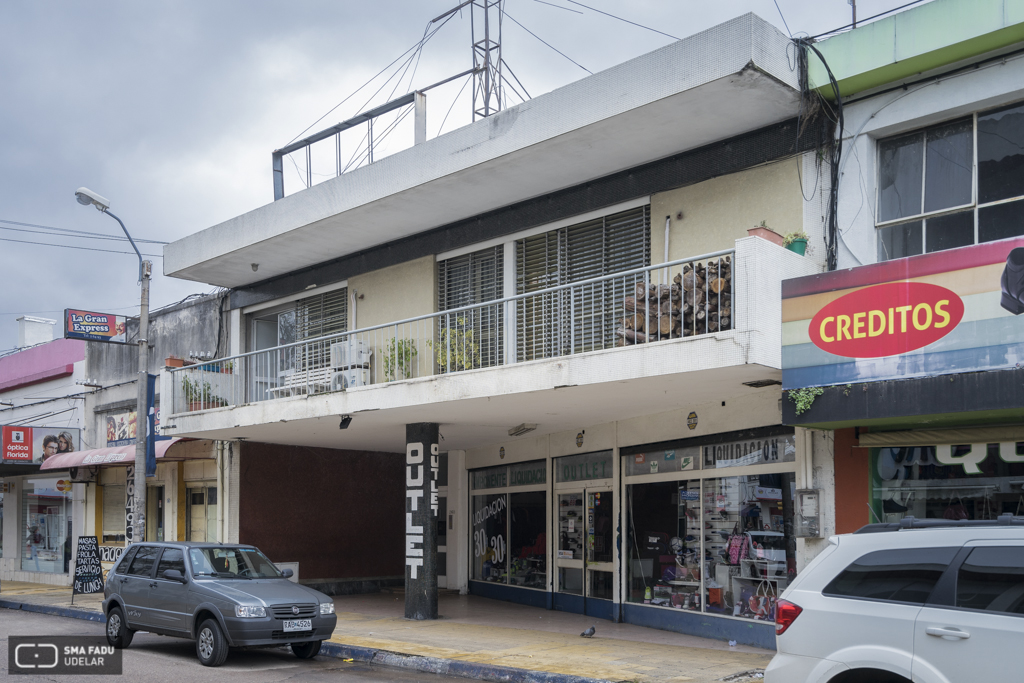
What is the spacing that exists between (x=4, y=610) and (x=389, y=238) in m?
11.4

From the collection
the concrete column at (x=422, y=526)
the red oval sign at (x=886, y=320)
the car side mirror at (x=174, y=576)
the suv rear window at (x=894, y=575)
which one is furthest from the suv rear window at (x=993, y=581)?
the concrete column at (x=422, y=526)

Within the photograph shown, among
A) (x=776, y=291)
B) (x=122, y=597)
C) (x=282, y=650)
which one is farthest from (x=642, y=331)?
(x=122, y=597)

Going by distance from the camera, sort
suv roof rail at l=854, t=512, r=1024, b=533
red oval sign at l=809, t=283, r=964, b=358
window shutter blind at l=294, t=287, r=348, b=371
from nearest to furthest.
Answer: suv roof rail at l=854, t=512, r=1024, b=533, red oval sign at l=809, t=283, r=964, b=358, window shutter blind at l=294, t=287, r=348, b=371

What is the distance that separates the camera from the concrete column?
49.0 feet

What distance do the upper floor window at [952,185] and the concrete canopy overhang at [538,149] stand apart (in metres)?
1.54

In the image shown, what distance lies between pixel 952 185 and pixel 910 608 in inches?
254

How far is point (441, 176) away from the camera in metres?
14.0

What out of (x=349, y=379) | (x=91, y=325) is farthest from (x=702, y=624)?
(x=91, y=325)

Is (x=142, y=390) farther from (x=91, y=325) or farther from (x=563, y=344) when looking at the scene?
(x=563, y=344)

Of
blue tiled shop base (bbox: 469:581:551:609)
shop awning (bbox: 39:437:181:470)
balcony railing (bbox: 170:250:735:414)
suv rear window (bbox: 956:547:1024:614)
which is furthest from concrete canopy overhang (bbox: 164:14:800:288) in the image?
blue tiled shop base (bbox: 469:581:551:609)

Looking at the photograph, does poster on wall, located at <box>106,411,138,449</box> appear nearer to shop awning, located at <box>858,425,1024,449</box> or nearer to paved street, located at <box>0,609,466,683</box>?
paved street, located at <box>0,609,466,683</box>

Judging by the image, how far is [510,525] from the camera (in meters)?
17.7

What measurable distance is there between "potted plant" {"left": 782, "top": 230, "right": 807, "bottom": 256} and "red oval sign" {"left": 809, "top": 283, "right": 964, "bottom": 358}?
1252 millimetres

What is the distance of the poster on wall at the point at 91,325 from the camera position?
19.8m
